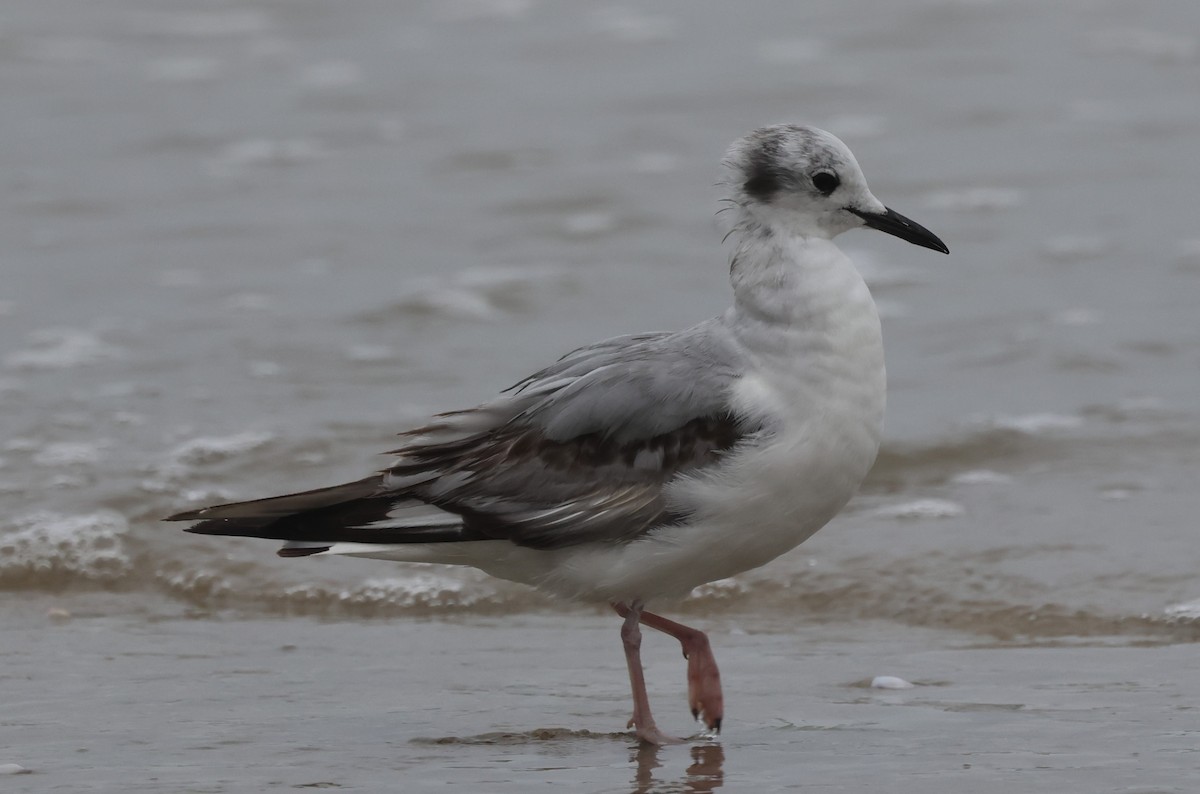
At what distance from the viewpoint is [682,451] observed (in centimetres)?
500

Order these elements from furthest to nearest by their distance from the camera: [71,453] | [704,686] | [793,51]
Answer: [793,51]
[71,453]
[704,686]

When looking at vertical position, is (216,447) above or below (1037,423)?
below

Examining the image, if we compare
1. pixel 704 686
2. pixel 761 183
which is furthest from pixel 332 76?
pixel 704 686

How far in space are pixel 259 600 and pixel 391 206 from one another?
582 centimetres

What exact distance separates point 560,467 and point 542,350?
4.52 meters

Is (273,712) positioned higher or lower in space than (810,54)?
lower

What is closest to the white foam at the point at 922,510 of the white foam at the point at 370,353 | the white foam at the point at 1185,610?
the white foam at the point at 1185,610

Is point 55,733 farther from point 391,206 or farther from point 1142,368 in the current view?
point 391,206

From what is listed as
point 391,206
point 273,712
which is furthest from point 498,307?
point 273,712

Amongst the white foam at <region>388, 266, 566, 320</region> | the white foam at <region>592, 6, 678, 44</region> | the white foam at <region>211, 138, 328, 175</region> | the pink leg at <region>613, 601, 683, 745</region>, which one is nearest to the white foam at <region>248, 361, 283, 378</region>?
the white foam at <region>388, 266, 566, 320</region>

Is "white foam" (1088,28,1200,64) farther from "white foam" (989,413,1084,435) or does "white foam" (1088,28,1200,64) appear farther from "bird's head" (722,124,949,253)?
"bird's head" (722,124,949,253)

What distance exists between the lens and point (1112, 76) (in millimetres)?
14375

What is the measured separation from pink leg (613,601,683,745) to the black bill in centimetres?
127

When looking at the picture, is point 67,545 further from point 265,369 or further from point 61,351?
point 61,351
